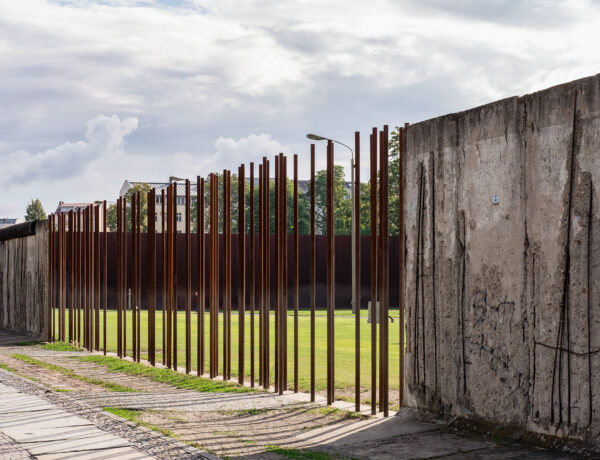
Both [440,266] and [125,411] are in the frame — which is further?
[125,411]

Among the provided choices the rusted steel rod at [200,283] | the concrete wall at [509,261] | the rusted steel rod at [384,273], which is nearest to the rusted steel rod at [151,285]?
the rusted steel rod at [200,283]

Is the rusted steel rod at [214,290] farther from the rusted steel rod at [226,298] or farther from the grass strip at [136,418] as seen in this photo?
the grass strip at [136,418]

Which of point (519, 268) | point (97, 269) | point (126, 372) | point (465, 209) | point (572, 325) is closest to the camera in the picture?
point (572, 325)

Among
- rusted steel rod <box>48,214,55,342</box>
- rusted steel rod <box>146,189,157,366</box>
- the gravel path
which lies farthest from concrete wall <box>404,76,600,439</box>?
rusted steel rod <box>48,214,55,342</box>

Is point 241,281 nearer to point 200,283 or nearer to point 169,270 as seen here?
point 200,283

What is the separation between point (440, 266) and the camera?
21.0 ft

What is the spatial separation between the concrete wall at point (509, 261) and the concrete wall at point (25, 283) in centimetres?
1008

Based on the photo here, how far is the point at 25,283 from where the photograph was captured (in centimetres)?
1638

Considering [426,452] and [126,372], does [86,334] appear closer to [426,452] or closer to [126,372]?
[126,372]

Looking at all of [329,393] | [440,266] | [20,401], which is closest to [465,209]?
[440,266]

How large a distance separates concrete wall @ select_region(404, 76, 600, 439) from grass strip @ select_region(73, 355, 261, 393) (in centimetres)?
251

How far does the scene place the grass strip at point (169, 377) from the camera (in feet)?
27.9

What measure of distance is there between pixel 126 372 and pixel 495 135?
6010 mm

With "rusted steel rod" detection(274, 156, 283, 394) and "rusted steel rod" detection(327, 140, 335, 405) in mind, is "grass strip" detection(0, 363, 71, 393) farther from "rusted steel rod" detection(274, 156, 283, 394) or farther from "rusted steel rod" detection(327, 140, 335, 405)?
"rusted steel rod" detection(327, 140, 335, 405)
